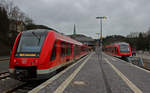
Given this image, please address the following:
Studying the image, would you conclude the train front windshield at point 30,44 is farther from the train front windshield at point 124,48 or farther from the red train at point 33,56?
the train front windshield at point 124,48

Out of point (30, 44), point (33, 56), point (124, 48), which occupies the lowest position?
point (33, 56)

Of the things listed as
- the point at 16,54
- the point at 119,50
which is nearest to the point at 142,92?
the point at 16,54

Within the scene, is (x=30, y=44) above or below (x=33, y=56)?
above

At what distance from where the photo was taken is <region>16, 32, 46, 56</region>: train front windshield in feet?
19.2

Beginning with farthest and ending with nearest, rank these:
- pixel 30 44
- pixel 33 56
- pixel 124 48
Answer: pixel 124 48 < pixel 30 44 < pixel 33 56

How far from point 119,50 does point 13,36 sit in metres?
25.7

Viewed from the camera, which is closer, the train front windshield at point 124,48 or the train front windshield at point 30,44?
the train front windshield at point 30,44

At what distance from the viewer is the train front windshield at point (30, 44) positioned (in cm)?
586

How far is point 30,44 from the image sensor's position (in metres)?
6.23

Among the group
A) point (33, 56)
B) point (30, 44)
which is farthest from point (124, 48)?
point (33, 56)

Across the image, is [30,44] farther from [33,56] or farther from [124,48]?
[124,48]

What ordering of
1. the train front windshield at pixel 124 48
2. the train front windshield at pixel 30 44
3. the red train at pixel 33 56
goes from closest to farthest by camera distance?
the red train at pixel 33 56
the train front windshield at pixel 30 44
the train front windshield at pixel 124 48

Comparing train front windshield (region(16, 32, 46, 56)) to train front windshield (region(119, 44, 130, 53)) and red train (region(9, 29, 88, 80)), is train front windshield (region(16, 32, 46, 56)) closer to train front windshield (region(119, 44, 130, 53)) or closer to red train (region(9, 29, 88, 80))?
red train (region(9, 29, 88, 80))

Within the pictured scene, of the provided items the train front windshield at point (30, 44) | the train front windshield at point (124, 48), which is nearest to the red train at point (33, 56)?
the train front windshield at point (30, 44)
